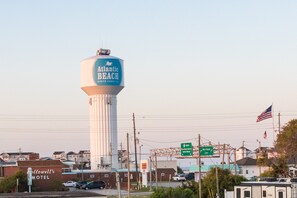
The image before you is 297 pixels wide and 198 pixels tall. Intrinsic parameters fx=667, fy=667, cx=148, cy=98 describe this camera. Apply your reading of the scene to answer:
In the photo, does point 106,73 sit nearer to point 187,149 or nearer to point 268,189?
point 187,149

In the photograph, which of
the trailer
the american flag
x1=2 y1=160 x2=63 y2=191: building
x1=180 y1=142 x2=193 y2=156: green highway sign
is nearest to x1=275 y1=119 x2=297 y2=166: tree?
the american flag

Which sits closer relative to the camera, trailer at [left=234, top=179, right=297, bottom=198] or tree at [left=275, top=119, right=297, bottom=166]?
trailer at [left=234, top=179, right=297, bottom=198]

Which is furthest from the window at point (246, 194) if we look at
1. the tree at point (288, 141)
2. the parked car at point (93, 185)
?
the parked car at point (93, 185)

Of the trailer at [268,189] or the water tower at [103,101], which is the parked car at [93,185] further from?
the trailer at [268,189]

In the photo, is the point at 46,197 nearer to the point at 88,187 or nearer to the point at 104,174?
the point at 88,187

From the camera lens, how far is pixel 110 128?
445 ft

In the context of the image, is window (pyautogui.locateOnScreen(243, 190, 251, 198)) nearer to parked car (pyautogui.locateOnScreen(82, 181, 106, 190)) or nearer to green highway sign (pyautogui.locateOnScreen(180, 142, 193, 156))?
green highway sign (pyautogui.locateOnScreen(180, 142, 193, 156))

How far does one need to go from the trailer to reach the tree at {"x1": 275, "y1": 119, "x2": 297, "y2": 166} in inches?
822

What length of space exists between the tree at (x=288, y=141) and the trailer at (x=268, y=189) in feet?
68.5

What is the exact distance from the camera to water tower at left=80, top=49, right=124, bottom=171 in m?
131

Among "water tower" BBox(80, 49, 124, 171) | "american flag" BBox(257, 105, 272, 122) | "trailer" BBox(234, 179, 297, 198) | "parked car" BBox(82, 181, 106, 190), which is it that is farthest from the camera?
"water tower" BBox(80, 49, 124, 171)

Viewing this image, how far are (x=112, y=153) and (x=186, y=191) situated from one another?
88.0 metres

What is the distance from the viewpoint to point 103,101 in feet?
436

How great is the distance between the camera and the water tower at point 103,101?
5153 inches
